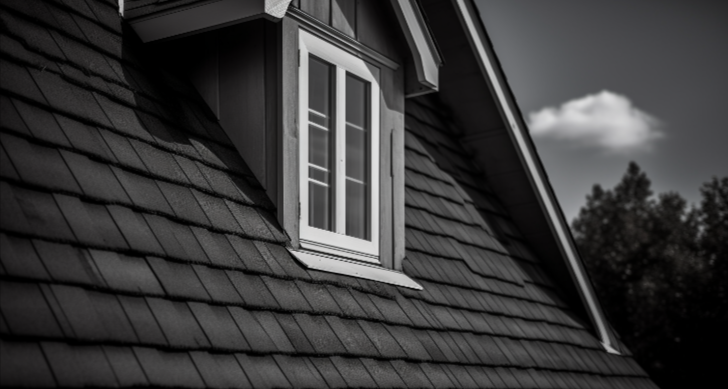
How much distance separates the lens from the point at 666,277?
129ft

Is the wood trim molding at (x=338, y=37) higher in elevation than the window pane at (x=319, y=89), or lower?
higher

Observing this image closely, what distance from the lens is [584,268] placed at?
317 inches

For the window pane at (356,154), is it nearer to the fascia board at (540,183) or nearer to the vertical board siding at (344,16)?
the vertical board siding at (344,16)

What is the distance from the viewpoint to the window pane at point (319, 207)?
5.14m

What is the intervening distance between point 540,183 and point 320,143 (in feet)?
10.5

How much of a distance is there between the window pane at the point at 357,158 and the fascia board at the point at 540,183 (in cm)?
220

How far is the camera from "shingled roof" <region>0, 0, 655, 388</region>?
327 centimetres

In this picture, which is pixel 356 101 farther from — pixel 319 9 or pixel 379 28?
pixel 319 9

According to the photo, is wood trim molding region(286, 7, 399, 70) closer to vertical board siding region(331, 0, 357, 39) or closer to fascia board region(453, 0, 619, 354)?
vertical board siding region(331, 0, 357, 39)

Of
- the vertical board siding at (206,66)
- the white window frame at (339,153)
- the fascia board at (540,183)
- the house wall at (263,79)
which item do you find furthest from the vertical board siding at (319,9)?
the fascia board at (540,183)

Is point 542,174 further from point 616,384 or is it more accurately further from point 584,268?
point 616,384

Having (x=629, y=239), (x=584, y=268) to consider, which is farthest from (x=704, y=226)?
(x=584, y=268)

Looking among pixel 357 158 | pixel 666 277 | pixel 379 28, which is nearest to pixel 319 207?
pixel 357 158

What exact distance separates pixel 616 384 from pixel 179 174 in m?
4.59
